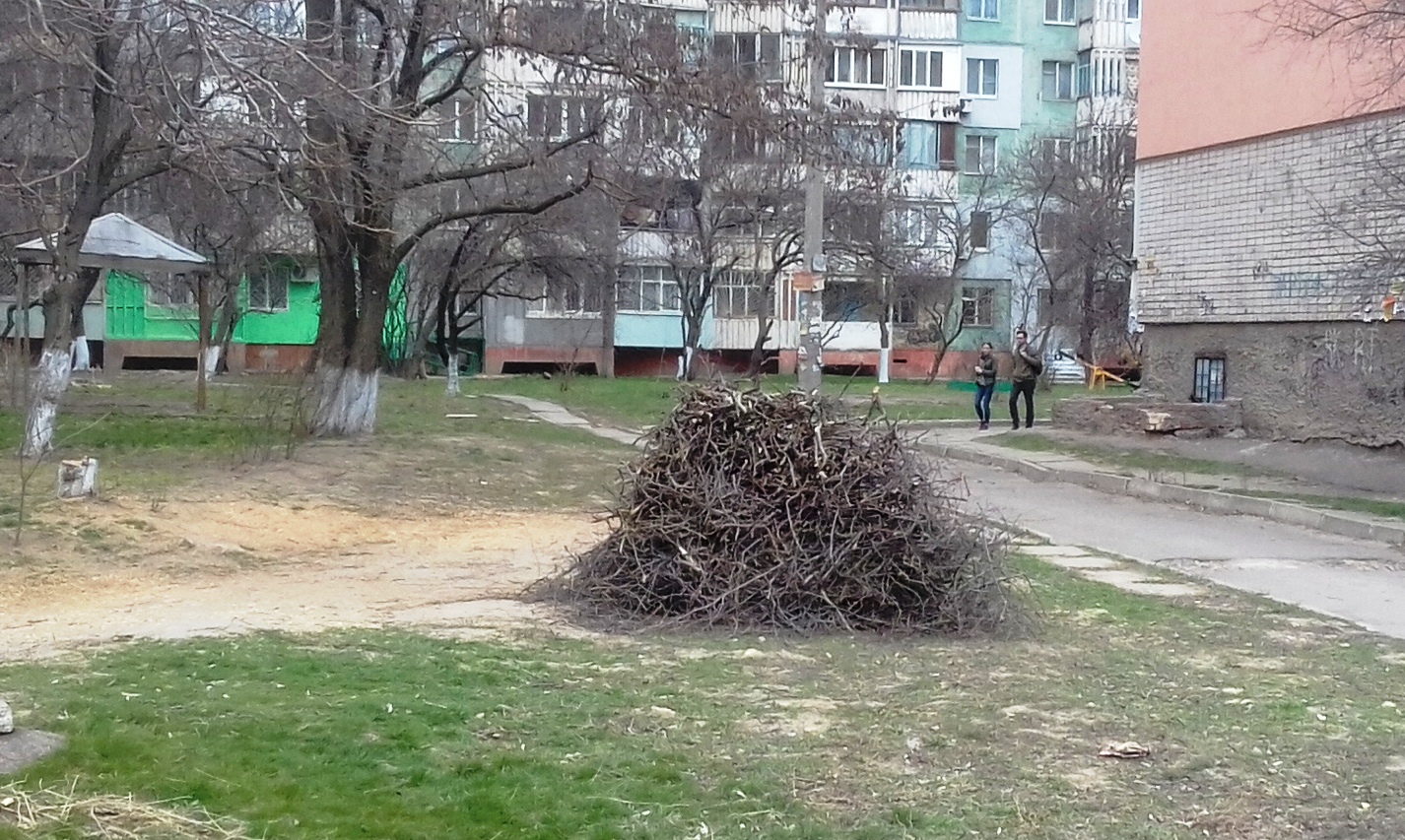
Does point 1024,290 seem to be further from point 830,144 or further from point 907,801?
point 907,801

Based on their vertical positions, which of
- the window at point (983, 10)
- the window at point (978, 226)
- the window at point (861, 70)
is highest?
the window at point (983, 10)

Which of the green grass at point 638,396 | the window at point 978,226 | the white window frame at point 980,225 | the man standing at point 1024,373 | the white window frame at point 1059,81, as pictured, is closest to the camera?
the man standing at point 1024,373

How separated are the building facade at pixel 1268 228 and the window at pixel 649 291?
26.4m

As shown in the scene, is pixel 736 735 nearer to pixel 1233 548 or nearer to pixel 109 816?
pixel 109 816

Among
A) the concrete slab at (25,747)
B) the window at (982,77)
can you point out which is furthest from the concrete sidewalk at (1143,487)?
the window at (982,77)

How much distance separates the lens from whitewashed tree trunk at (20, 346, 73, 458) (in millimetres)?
14648

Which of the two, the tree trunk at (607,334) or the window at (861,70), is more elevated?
the window at (861,70)

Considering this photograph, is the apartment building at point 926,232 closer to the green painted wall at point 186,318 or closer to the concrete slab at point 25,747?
the green painted wall at point 186,318

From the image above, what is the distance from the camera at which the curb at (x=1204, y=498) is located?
1395cm

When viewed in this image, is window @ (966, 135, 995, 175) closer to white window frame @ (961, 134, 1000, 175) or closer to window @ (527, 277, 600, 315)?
white window frame @ (961, 134, 1000, 175)

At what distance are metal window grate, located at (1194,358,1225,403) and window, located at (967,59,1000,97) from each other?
3165cm

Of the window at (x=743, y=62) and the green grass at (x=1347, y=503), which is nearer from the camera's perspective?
the green grass at (x=1347, y=503)

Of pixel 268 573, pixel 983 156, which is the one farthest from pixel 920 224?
pixel 268 573

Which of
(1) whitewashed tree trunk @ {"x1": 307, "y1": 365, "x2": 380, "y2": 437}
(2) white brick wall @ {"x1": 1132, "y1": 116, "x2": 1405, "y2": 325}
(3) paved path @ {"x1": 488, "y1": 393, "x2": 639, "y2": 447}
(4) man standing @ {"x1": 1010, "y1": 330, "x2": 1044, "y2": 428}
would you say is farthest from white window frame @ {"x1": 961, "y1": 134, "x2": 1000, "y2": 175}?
(1) whitewashed tree trunk @ {"x1": 307, "y1": 365, "x2": 380, "y2": 437}
